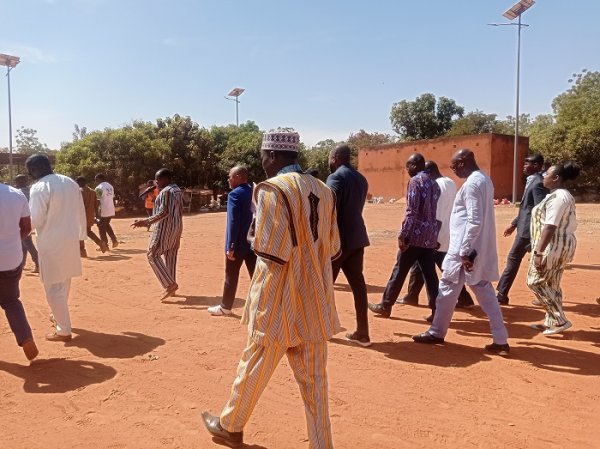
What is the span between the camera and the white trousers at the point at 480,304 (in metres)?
4.60

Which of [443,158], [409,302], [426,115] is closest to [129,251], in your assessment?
[409,302]

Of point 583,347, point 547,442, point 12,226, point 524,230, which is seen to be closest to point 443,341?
point 583,347

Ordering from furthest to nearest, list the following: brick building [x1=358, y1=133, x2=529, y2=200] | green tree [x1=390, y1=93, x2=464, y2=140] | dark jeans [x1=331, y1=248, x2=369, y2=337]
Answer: green tree [x1=390, y1=93, x2=464, y2=140]
brick building [x1=358, y1=133, x2=529, y2=200]
dark jeans [x1=331, y1=248, x2=369, y2=337]

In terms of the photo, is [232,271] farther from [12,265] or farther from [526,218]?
[526,218]

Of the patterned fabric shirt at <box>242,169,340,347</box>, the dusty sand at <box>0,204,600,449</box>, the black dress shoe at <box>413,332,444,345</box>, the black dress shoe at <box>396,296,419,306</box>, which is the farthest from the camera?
the black dress shoe at <box>396,296,419,306</box>

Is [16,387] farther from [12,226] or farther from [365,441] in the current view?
[365,441]

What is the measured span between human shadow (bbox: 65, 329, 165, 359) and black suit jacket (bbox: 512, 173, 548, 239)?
4767 millimetres

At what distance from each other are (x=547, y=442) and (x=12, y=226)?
14.6 feet

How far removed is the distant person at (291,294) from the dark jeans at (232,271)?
295 centimetres

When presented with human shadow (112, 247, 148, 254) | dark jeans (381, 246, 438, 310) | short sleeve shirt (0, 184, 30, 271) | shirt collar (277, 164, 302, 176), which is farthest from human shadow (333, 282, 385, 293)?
human shadow (112, 247, 148, 254)

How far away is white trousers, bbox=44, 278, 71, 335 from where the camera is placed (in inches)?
193

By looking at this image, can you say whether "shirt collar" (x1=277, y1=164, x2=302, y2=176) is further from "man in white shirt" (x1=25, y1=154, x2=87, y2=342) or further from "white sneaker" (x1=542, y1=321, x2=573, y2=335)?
"white sneaker" (x1=542, y1=321, x2=573, y2=335)

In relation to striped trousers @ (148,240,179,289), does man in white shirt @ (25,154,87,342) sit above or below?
above

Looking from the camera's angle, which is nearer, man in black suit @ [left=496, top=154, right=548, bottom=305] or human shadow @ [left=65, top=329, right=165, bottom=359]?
human shadow @ [left=65, top=329, right=165, bottom=359]
